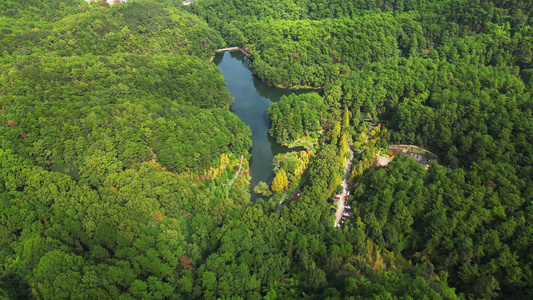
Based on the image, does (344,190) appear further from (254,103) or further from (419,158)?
(254,103)

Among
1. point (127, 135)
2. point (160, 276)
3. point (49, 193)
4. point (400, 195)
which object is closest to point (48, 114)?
point (127, 135)

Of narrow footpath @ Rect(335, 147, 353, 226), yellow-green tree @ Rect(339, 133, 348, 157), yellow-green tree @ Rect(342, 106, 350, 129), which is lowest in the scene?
narrow footpath @ Rect(335, 147, 353, 226)

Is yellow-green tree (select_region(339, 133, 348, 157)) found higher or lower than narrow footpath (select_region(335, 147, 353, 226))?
higher

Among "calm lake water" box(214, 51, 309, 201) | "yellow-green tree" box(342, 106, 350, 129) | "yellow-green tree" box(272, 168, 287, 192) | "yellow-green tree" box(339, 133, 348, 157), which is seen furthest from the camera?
"yellow-green tree" box(342, 106, 350, 129)

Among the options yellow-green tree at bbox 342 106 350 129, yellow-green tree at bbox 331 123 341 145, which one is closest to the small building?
yellow-green tree at bbox 331 123 341 145

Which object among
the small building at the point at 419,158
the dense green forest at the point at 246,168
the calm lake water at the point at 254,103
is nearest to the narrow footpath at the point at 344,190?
the dense green forest at the point at 246,168

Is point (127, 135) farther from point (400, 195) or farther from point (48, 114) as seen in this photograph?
point (400, 195)

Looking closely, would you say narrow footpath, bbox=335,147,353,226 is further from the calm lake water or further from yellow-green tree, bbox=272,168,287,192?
the calm lake water
